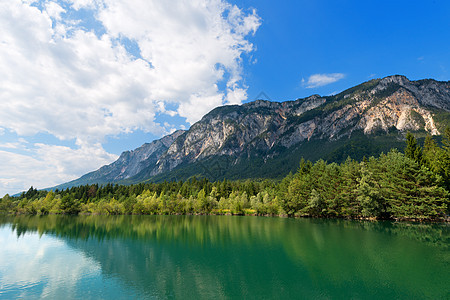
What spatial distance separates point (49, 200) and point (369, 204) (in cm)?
17178

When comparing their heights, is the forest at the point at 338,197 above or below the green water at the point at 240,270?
above

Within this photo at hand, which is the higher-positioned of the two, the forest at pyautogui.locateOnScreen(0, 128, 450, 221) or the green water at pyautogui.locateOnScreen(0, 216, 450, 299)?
the forest at pyautogui.locateOnScreen(0, 128, 450, 221)

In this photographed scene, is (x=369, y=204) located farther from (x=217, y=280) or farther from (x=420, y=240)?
(x=217, y=280)

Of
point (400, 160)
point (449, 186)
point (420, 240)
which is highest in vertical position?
point (400, 160)

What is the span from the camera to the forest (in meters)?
52.6

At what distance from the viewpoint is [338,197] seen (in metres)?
71.5

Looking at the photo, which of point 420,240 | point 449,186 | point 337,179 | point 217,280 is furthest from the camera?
point 337,179

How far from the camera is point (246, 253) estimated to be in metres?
30.5

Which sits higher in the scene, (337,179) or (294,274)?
(337,179)

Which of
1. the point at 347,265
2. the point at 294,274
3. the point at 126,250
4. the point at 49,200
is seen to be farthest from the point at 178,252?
the point at 49,200

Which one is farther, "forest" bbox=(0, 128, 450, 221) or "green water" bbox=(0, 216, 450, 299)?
"forest" bbox=(0, 128, 450, 221)

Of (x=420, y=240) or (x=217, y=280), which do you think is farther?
(x=420, y=240)

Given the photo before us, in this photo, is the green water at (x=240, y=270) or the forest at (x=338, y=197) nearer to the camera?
the green water at (x=240, y=270)

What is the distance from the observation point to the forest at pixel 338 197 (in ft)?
173
